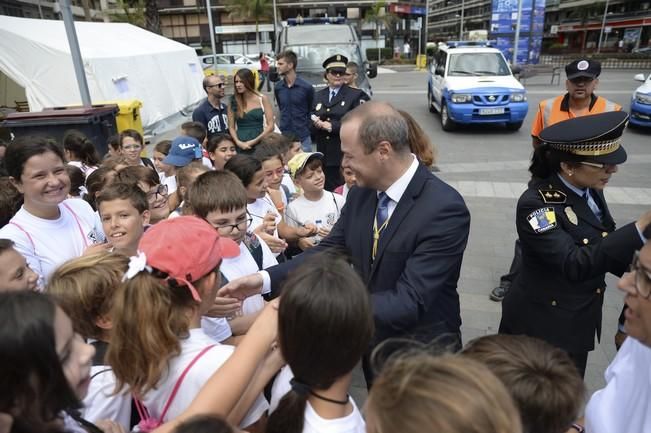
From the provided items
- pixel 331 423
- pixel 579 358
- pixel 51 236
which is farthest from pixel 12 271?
pixel 579 358

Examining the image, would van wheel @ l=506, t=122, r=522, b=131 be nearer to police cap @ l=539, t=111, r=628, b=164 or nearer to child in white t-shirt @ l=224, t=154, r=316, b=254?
child in white t-shirt @ l=224, t=154, r=316, b=254

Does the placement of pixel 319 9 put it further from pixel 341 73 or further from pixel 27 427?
pixel 27 427

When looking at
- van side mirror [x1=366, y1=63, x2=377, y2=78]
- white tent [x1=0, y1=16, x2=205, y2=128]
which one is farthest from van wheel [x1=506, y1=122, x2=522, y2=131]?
white tent [x1=0, y1=16, x2=205, y2=128]

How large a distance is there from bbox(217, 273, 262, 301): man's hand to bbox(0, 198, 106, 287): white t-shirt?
3.69 feet

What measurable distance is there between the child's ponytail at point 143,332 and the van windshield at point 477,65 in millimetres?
10972

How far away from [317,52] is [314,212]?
8326 millimetres

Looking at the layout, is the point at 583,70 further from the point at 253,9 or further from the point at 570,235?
the point at 253,9

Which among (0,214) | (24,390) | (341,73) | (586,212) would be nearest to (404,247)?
(586,212)

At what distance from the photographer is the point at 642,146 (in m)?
8.93

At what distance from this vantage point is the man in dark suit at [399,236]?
5.89 ft

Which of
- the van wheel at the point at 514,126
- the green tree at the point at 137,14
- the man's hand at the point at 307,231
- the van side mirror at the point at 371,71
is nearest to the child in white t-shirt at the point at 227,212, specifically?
the man's hand at the point at 307,231

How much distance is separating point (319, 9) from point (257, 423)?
48462 mm

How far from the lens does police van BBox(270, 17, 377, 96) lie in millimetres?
10312

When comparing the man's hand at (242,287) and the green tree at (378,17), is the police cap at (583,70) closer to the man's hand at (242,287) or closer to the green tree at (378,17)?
the man's hand at (242,287)
